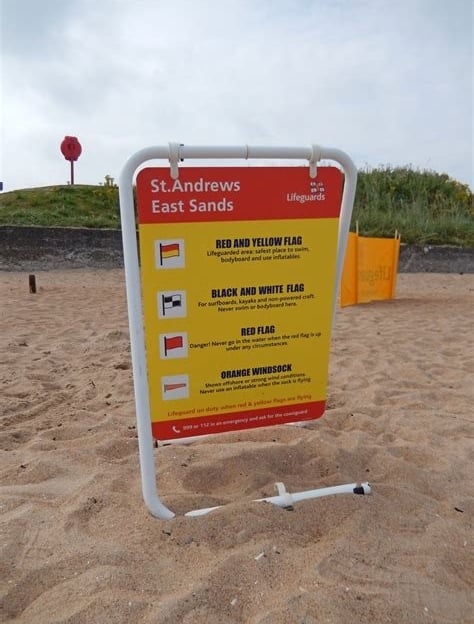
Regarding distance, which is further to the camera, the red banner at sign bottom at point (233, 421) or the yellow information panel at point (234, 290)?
the red banner at sign bottom at point (233, 421)

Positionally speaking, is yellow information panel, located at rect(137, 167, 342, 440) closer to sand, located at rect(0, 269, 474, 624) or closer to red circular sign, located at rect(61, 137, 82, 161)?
sand, located at rect(0, 269, 474, 624)

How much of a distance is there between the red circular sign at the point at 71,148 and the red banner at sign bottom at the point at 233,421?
15435 mm

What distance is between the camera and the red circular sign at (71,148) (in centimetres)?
1600

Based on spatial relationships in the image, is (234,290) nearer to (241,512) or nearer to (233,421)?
(233,421)

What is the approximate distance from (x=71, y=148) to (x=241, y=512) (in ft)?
51.9

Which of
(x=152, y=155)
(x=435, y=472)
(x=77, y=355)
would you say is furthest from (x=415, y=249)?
(x=152, y=155)

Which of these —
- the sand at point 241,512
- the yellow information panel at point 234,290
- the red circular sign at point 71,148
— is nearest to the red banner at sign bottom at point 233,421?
the yellow information panel at point 234,290

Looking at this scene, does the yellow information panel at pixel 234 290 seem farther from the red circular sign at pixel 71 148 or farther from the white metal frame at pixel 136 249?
the red circular sign at pixel 71 148

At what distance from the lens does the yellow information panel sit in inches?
80.7

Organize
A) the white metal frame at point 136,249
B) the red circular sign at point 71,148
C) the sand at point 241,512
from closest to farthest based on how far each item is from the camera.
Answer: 1. the sand at point 241,512
2. the white metal frame at point 136,249
3. the red circular sign at point 71,148

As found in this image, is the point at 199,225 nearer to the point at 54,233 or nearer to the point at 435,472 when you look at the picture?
the point at 435,472

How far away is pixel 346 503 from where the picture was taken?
7.45 feet

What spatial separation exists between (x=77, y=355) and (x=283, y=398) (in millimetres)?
2907

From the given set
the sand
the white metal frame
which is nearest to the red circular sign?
the sand
